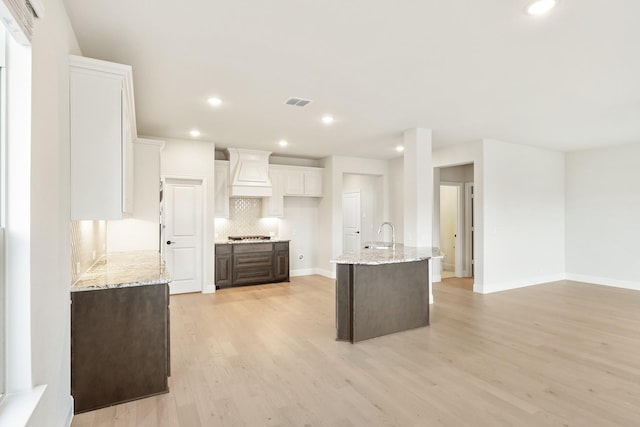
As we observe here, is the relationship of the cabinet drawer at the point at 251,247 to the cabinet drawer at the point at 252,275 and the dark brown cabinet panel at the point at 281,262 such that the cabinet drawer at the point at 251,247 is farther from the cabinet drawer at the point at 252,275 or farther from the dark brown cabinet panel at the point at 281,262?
the cabinet drawer at the point at 252,275

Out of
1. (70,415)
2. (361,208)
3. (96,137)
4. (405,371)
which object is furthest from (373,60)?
(361,208)

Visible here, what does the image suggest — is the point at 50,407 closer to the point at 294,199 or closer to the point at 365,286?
the point at 365,286

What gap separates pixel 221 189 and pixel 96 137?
425 centimetres

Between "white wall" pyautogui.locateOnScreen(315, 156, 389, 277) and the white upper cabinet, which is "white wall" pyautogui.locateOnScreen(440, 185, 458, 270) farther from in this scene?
the white upper cabinet

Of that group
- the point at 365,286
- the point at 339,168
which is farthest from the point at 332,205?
the point at 365,286

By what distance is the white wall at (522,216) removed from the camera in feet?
Result: 20.0

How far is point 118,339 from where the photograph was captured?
2.54 metres

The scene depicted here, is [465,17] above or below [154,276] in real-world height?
above

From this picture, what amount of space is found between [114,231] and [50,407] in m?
3.09

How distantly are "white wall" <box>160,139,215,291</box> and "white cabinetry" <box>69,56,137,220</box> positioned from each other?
3.57 m

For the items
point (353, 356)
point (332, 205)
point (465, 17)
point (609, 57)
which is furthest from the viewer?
point (332, 205)

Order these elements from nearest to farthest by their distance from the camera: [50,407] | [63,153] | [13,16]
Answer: [13,16]
[50,407]
[63,153]

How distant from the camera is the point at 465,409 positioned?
2.46 m

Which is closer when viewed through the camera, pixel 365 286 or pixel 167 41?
pixel 167 41
